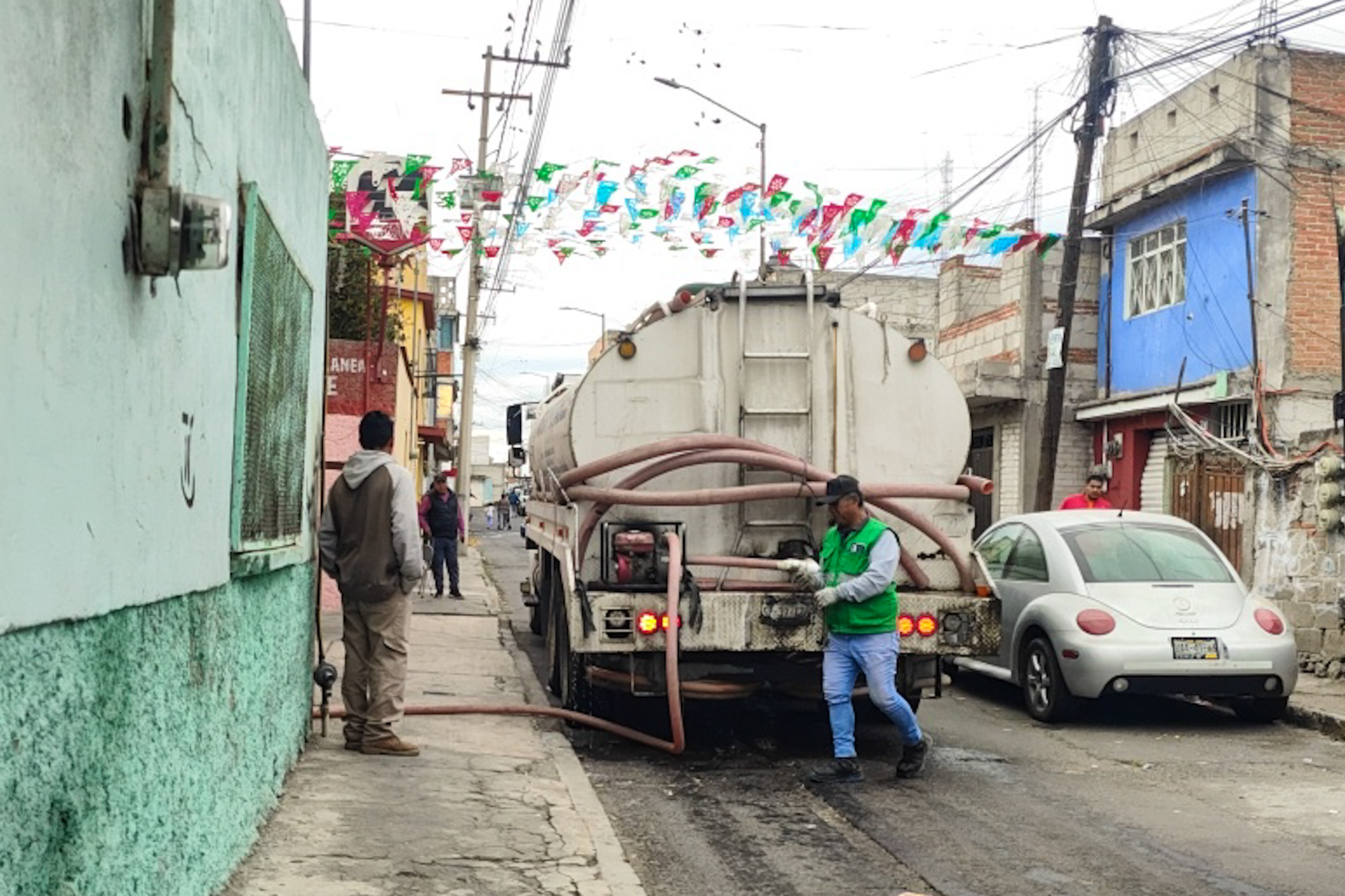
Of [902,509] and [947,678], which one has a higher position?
[902,509]

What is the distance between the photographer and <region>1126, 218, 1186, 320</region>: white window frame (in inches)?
847

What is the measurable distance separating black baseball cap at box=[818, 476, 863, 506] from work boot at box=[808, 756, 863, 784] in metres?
1.43

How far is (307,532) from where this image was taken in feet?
25.4

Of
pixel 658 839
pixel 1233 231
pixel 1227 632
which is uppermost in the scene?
pixel 1233 231

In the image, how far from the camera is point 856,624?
810 centimetres

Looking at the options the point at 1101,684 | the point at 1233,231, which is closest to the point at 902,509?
the point at 1101,684

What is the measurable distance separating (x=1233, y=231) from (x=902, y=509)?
42.8ft

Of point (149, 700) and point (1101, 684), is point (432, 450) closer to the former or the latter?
point (1101, 684)

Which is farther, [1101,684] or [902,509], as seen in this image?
[1101,684]

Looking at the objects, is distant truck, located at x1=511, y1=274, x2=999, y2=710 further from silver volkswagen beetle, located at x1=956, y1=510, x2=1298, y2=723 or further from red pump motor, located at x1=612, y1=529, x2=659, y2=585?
silver volkswagen beetle, located at x1=956, y1=510, x2=1298, y2=723

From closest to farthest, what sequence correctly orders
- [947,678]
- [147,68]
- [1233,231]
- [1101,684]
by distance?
[147,68] < [947,678] < [1101,684] < [1233,231]

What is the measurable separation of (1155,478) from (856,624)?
15400mm

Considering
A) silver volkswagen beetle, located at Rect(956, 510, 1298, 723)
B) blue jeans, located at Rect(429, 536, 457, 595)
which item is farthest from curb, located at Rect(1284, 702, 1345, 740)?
blue jeans, located at Rect(429, 536, 457, 595)

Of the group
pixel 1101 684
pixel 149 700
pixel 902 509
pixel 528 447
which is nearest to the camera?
pixel 149 700
